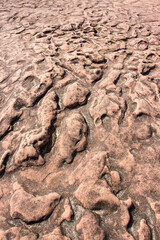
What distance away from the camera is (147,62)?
135 centimetres

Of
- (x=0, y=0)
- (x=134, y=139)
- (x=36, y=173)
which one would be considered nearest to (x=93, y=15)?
(x=0, y=0)

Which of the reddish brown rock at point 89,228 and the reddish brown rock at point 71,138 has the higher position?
the reddish brown rock at point 71,138

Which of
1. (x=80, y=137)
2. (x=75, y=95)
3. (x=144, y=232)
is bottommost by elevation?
(x=144, y=232)

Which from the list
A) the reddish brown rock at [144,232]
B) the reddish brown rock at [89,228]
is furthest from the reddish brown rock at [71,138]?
the reddish brown rock at [144,232]

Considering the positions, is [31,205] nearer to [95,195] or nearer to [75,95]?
[95,195]

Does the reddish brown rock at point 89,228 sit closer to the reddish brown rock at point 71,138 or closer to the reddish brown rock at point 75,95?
the reddish brown rock at point 71,138

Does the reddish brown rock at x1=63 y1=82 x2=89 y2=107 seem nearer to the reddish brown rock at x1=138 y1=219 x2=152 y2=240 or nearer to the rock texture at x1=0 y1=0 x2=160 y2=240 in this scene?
the rock texture at x1=0 y1=0 x2=160 y2=240

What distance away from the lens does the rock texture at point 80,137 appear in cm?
76

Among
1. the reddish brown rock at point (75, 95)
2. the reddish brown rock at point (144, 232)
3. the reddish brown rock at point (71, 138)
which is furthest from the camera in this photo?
the reddish brown rock at point (75, 95)

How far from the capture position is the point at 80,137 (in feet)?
3.17

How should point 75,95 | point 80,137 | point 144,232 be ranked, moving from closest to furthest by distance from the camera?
point 144,232 < point 80,137 < point 75,95

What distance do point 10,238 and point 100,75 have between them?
3.24 feet

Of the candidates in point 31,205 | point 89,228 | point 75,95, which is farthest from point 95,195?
point 75,95

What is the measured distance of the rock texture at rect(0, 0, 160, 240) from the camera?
76 cm
